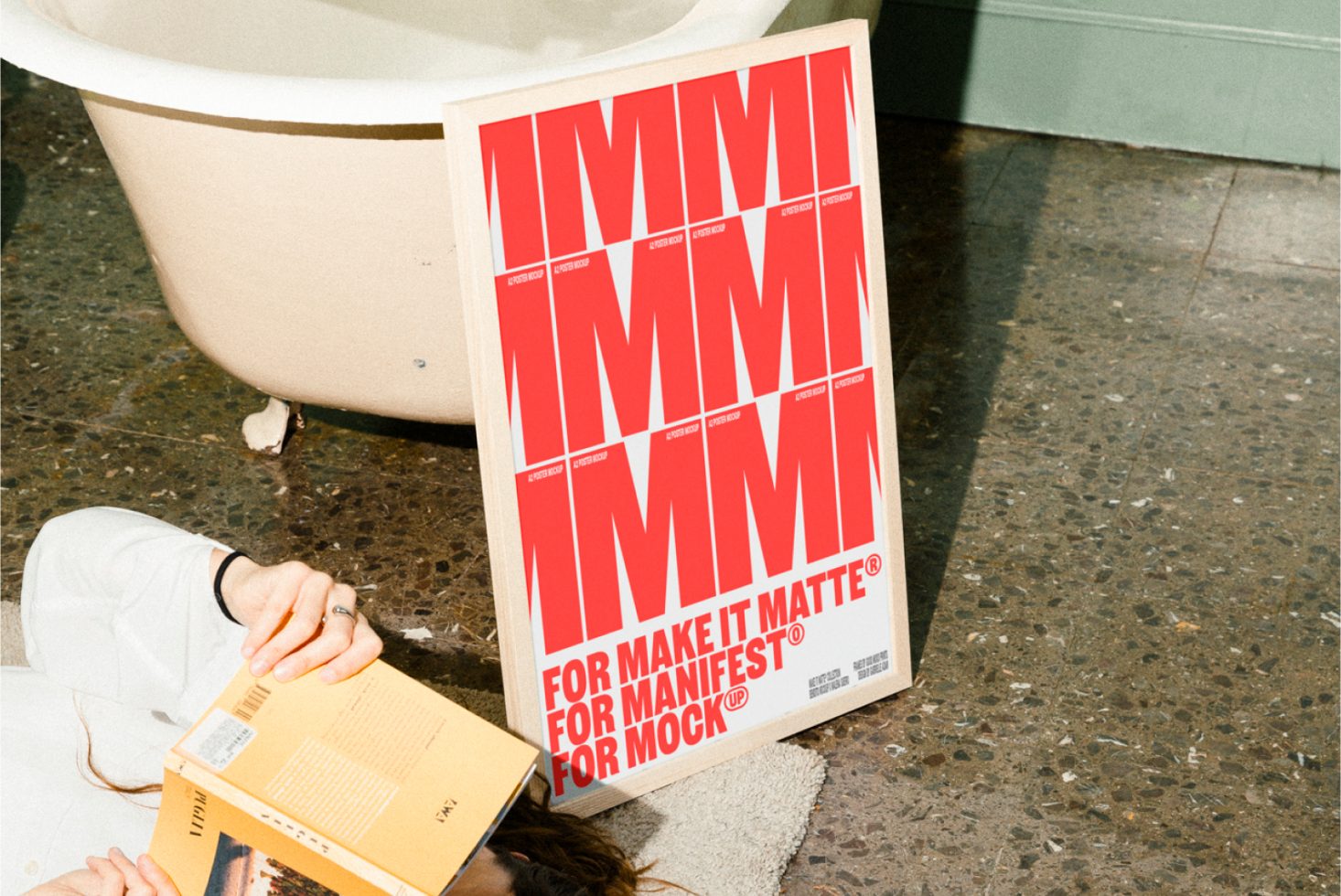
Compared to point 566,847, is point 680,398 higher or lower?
higher

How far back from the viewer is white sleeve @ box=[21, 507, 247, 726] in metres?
1.11

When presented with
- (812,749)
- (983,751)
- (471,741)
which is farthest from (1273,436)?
(471,741)

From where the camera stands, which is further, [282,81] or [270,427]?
[270,427]

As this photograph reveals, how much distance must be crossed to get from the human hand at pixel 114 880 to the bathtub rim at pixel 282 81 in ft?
2.42

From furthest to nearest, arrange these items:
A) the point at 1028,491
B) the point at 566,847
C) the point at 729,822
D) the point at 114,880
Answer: the point at 1028,491
the point at 729,822
the point at 566,847
the point at 114,880

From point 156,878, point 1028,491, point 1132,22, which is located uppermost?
point 156,878

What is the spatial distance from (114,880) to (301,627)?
0.21 m

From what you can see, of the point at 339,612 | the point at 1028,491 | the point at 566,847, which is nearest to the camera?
the point at 339,612

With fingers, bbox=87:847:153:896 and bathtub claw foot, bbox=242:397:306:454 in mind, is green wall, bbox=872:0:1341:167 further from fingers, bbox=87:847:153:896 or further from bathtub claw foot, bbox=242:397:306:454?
fingers, bbox=87:847:153:896

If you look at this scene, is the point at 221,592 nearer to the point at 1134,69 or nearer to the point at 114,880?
the point at 114,880

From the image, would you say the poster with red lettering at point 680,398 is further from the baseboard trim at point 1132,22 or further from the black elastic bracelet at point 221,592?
the baseboard trim at point 1132,22

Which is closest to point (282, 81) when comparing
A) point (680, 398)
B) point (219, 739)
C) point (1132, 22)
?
point (680, 398)

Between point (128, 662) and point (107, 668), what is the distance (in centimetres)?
2

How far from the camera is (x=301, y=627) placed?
41.0 inches
